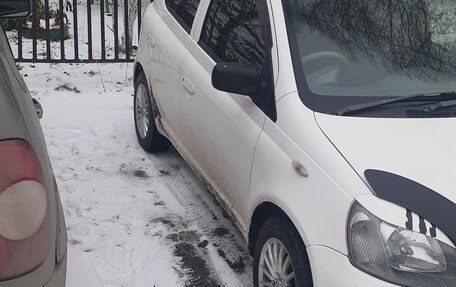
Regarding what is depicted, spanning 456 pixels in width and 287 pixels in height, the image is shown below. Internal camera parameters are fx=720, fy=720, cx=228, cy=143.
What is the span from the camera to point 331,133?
2.98 m

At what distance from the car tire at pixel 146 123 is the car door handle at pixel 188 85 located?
3.41 feet

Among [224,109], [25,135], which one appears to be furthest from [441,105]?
[25,135]

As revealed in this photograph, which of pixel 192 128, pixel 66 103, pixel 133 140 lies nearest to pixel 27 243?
pixel 192 128

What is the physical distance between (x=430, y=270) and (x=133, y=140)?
12.9 ft

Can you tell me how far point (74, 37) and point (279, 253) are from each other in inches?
214

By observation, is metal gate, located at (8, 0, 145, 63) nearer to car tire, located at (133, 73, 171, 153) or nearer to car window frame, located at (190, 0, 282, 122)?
car tire, located at (133, 73, 171, 153)

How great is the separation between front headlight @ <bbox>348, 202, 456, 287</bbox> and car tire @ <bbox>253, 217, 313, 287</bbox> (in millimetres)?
359

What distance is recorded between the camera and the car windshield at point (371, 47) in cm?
333

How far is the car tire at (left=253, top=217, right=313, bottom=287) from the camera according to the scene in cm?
296

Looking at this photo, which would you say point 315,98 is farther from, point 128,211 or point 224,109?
point 128,211

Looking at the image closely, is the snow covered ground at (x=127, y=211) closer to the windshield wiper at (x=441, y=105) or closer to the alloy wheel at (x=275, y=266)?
the alloy wheel at (x=275, y=266)

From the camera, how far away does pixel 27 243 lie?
218 centimetres

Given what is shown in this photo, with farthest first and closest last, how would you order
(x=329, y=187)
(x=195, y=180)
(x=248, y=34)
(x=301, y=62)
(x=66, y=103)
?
(x=66, y=103) < (x=195, y=180) < (x=248, y=34) < (x=301, y=62) < (x=329, y=187)

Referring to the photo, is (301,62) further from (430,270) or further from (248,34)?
(430,270)
